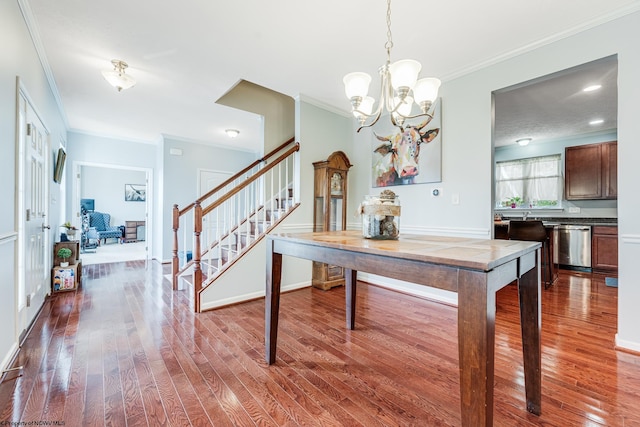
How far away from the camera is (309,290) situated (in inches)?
145

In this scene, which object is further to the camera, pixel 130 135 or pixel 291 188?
pixel 130 135

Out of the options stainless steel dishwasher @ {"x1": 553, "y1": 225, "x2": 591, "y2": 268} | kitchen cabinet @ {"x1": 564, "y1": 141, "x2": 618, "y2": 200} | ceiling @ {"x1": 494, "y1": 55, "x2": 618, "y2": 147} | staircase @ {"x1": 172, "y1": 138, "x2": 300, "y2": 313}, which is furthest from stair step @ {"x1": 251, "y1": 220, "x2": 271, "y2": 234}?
kitchen cabinet @ {"x1": 564, "y1": 141, "x2": 618, "y2": 200}

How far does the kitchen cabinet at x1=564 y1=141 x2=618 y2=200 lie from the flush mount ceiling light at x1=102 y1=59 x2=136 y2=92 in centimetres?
713

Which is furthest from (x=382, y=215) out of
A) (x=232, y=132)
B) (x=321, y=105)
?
(x=232, y=132)

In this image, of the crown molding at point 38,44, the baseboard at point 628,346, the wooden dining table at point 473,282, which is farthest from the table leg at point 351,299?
the crown molding at point 38,44

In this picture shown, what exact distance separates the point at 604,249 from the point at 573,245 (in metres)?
0.37

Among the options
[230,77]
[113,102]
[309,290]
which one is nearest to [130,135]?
[113,102]

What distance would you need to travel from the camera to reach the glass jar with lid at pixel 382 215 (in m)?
1.64

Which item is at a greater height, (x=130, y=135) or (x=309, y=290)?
(x=130, y=135)

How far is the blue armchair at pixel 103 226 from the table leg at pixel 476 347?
31.9 ft

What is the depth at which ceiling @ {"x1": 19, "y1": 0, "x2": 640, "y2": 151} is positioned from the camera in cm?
211

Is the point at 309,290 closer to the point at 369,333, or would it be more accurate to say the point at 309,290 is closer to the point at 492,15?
the point at 369,333

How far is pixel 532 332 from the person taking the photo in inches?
54.7

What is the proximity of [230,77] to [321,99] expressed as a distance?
125 cm
